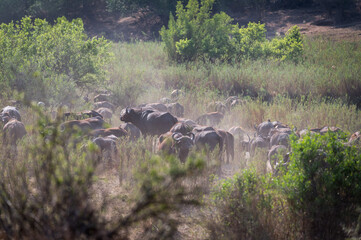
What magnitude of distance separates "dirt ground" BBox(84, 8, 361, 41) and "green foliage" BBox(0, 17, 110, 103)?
15.6m

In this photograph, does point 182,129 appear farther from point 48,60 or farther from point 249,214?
point 48,60

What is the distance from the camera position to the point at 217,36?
1614 centimetres

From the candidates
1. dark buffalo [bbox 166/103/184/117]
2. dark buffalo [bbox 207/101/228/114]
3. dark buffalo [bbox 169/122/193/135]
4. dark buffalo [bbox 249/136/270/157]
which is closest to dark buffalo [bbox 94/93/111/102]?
dark buffalo [bbox 166/103/184/117]

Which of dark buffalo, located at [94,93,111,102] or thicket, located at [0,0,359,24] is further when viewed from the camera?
thicket, located at [0,0,359,24]

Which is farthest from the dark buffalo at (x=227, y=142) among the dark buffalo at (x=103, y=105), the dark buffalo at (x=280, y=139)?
the dark buffalo at (x=103, y=105)

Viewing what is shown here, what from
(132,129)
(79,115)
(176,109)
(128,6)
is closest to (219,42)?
(176,109)

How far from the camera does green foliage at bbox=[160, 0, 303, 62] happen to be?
16.0 metres

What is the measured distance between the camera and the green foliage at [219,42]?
52.4 feet

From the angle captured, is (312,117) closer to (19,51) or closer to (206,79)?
(206,79)

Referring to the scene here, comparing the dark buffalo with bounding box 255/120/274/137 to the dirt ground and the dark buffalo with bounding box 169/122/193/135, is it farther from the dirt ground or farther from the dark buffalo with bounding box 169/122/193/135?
the dirt ground

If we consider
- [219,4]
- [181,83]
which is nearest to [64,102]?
[181,83]

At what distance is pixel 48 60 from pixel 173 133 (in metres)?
5.87

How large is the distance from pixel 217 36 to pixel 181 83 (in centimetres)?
399

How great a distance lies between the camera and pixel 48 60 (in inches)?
428
